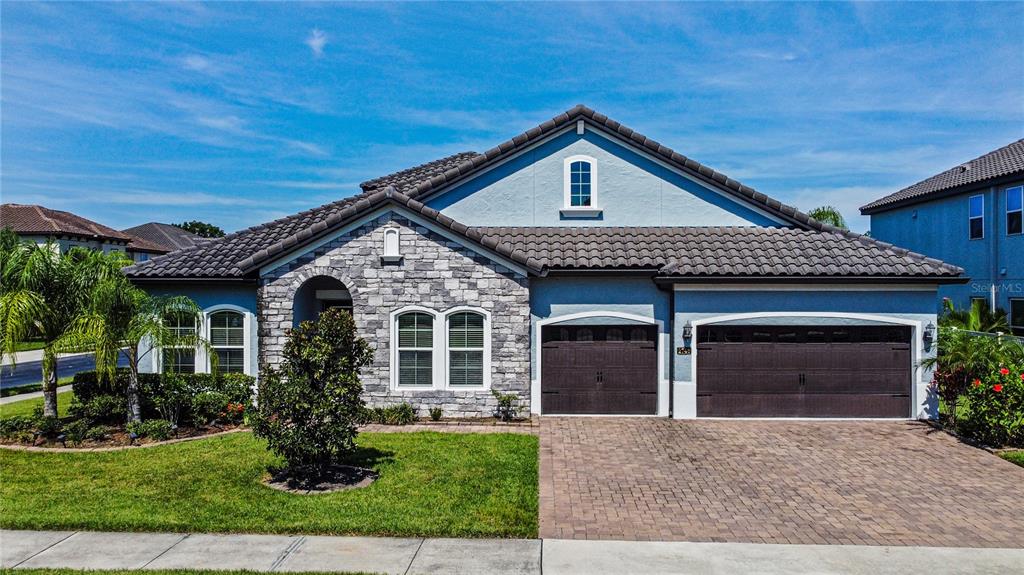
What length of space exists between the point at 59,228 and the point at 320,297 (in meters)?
44.2

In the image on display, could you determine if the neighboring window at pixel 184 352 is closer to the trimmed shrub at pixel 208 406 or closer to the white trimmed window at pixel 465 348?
the trimmed shrub at pixel 208 406

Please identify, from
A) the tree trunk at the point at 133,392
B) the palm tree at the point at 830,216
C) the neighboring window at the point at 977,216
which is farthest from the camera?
the palm tree at the point at 830,216

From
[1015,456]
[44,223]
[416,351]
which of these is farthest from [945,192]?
[44,223]

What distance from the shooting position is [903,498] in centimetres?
916

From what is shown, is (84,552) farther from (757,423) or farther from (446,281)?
(757,423)

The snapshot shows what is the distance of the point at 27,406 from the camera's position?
16344 mm

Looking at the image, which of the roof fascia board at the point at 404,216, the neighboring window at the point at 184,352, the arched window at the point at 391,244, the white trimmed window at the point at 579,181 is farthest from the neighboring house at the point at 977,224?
the neighboring window at the point at 184,352

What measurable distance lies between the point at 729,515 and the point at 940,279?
9.14 m

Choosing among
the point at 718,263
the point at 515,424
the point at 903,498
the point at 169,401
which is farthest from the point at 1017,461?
the point at 169,401

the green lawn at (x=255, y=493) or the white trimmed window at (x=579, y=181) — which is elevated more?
the white trimmed window at (x=579, y=181)

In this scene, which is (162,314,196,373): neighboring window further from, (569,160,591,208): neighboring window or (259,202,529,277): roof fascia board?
(569,160,591,208): neighboring window

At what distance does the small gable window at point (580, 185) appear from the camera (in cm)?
1645

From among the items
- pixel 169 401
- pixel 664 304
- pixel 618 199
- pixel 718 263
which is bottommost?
pixel 169 401

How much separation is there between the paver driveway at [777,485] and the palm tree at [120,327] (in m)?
8.23
